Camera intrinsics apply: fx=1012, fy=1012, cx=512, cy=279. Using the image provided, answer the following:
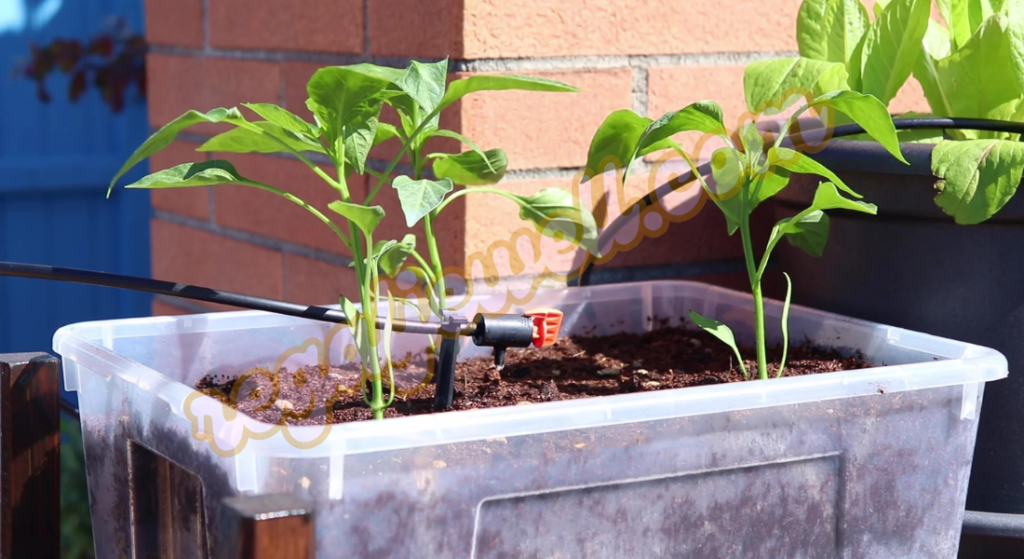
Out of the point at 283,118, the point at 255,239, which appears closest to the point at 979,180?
the point at 283,118

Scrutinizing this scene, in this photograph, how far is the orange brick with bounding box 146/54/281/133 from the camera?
1325 millimetres

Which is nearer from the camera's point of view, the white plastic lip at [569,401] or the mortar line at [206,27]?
the white plastic lip at [569,401]

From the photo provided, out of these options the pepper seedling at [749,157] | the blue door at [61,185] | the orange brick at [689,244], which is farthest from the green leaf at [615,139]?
the blue door at [61,185]

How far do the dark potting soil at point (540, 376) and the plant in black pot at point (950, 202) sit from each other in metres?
0.09

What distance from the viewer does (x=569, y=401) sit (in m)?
0.66

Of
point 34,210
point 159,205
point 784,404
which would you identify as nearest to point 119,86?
point 34,210

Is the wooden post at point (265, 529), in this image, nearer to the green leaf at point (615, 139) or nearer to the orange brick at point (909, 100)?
the green leaf at point (615, 139)

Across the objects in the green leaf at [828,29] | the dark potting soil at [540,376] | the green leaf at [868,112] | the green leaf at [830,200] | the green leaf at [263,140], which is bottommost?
the dark potting soil at [540,376]

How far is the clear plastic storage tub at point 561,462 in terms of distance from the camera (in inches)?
24.0

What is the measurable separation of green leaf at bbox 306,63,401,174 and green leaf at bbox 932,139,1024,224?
464 millimetres

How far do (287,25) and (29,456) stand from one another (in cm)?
68

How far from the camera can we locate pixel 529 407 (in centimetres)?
65

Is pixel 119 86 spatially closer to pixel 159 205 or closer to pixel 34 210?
pixel 34 210

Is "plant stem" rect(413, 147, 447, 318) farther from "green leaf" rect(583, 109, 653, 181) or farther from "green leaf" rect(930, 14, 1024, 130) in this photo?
"green leaf" rect(930, 14, 1024, 130)
